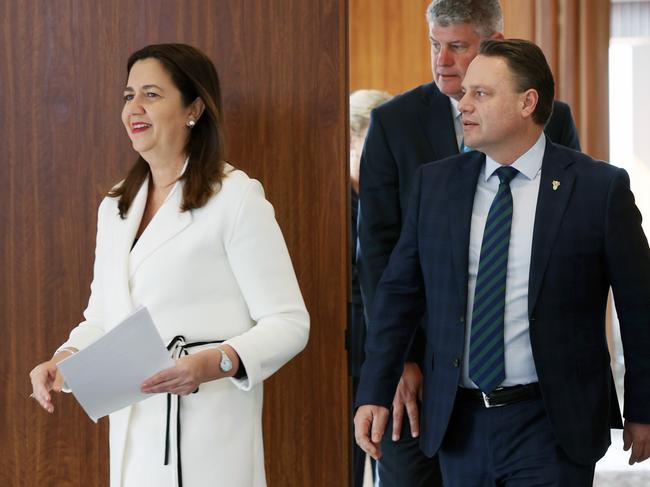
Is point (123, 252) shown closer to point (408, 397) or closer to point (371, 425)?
point (371, 425)

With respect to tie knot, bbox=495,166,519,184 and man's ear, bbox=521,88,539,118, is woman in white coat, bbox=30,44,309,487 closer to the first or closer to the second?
tie knot, bbox=495,166,519,184

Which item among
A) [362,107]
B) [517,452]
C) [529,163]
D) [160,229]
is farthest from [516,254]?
[362,107]

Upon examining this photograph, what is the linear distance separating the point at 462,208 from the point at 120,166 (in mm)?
1089

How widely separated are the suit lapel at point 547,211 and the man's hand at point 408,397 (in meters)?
0.64

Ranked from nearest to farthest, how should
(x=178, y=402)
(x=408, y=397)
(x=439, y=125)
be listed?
(x=178, y=402) → (x=408, y=397) → (x=439, y=125)

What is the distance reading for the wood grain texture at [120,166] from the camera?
2977 mm

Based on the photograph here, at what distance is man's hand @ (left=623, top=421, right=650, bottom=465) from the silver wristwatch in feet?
3.25

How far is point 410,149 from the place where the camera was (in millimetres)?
2986

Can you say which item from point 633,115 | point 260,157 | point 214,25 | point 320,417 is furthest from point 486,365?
point 633,115

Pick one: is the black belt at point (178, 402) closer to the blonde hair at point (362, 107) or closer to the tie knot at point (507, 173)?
the tie knot at point (507, 173)

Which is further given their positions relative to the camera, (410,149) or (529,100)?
(410,149)

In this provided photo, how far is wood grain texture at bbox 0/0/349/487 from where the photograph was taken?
298 centimetres

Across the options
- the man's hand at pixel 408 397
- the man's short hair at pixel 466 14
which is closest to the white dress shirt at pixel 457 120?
the man's short hair at pixel 466 14

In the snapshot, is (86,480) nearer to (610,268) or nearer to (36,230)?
(36,230)
